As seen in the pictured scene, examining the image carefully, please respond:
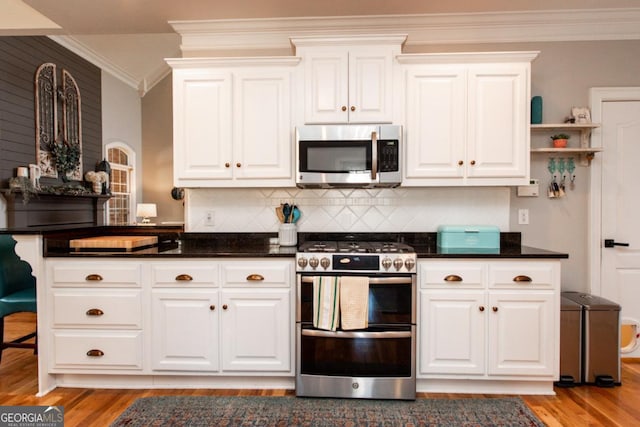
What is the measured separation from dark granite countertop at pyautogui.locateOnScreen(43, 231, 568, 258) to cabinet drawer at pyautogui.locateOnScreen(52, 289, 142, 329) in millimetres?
256

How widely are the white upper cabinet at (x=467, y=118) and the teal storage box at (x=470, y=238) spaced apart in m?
0.34

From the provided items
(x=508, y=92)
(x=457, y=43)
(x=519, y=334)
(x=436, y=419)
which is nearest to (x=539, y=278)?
(x=519, y=334)

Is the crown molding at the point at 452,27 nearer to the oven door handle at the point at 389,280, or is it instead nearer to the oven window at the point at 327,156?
the oven window at the point at 327,156

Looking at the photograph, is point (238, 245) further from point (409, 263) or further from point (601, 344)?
point (601, 344)

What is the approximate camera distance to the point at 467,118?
97.8 inches

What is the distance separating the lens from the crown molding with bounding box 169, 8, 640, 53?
266 centimetres

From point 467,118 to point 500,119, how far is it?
234 millimetres

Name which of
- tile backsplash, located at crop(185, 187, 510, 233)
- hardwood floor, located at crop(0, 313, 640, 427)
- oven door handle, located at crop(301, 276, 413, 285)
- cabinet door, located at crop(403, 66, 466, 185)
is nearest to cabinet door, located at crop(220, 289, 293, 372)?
hardwood floor, located at crop(0, 313, 640, 427)

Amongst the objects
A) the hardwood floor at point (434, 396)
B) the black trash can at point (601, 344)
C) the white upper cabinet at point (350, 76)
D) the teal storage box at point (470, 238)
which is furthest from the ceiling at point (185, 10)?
the hardwood floor at point (434, 396)

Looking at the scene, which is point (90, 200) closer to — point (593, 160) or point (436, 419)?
point (436, 419)

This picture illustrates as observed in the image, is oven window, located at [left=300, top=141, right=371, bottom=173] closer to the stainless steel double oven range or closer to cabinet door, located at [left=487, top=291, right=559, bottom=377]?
the stainless steel double oven range

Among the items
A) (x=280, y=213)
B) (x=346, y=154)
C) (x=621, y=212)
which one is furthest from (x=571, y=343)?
(x=280, y=213)

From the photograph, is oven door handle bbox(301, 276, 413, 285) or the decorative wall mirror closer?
oven door handle bbox(301, 276, 413, 285)

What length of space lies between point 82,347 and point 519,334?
9.51ft
